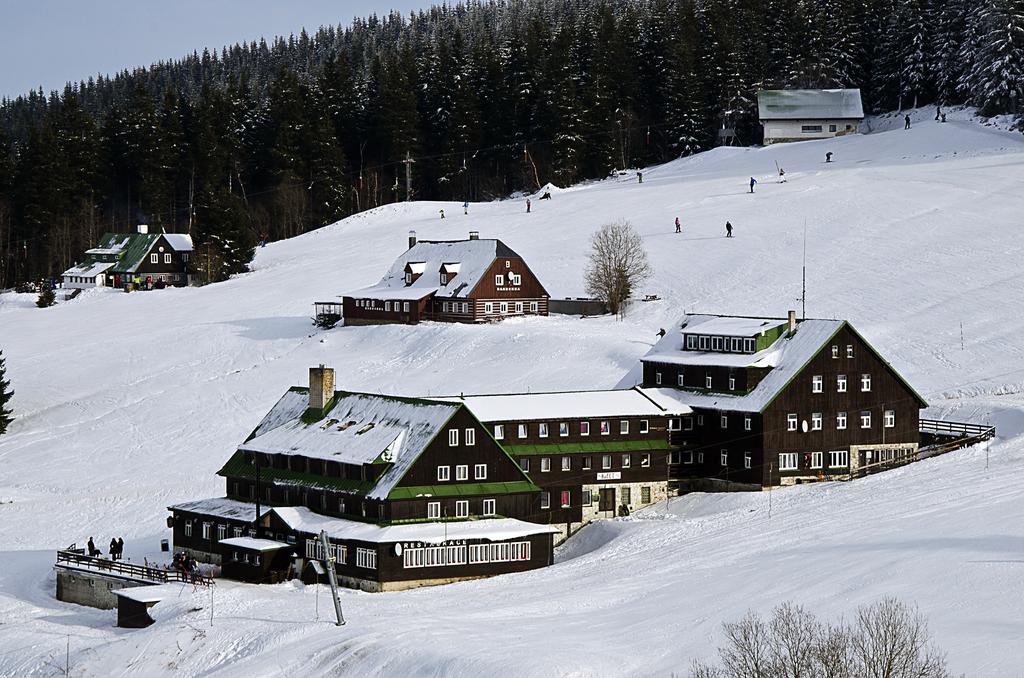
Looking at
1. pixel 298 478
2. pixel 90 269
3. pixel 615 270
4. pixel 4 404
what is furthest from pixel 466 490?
pixel 90 269

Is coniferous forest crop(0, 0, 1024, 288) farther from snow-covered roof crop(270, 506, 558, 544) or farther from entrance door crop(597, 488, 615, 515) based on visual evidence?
snow-covered roof crop(270, 506, 558, 544)

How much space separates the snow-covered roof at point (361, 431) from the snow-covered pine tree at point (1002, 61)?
77.7m

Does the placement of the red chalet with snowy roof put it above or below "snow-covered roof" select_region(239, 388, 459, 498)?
above

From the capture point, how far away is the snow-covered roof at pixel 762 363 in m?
56.7

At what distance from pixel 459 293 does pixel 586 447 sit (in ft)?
95.5

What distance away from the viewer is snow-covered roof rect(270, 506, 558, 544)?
47.8m

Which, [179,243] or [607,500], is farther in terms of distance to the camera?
[179,243]

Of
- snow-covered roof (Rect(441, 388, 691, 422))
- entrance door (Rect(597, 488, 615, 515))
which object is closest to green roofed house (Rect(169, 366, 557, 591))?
entrance door (Rect(597, 488, 615, 515))

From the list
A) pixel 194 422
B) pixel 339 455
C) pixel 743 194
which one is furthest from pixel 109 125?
pixel 339 455

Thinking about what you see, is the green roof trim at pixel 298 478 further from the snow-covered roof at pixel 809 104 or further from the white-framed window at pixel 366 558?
the snow-covered roof at pixel 809 104

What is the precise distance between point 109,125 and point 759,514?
97.9 m

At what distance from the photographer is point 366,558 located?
47.6 metres

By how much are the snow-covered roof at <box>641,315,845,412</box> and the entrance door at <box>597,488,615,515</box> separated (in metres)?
4.18

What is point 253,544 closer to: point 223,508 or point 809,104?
point 223,508
